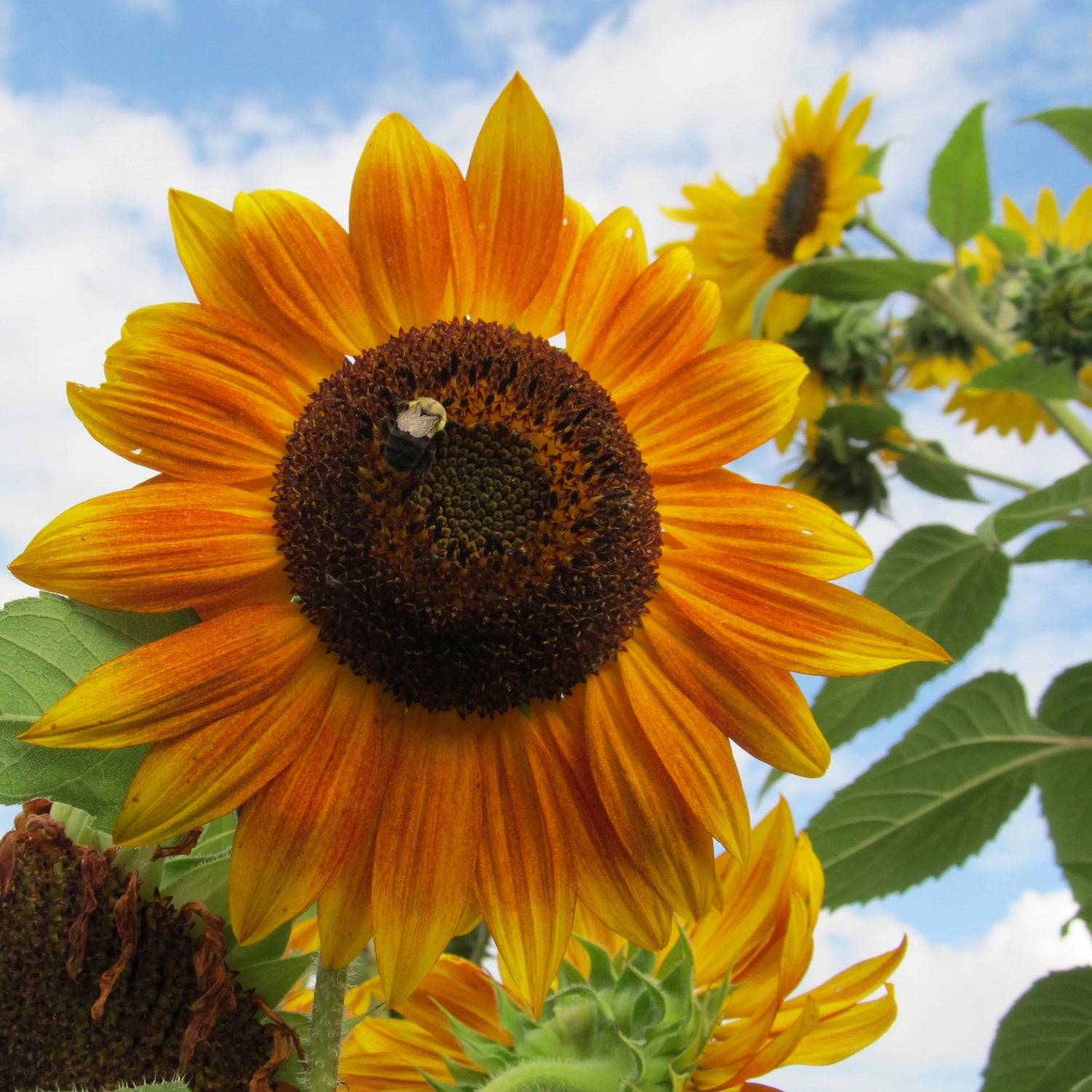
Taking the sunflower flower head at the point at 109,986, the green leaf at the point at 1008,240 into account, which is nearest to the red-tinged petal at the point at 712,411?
the sunflower flower head at the point at 109,986

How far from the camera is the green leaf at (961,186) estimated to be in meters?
2.68

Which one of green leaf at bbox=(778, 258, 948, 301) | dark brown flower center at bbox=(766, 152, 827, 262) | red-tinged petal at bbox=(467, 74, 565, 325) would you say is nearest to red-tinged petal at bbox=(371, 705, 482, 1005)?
red-tinged petal at bbox=(467, 74, 565, 325)

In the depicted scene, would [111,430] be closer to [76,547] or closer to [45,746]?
[76,547]

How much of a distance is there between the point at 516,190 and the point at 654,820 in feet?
2.00

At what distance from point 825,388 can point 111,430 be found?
2.41 metres

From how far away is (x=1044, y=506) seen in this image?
221cm

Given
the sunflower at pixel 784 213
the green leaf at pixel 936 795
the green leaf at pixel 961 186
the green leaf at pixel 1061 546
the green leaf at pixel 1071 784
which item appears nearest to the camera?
the green leaf at pixel 1071 784

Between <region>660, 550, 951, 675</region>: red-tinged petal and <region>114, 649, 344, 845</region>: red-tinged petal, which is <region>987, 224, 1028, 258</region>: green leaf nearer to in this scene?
<region>660, 550, 951, 675</region>: red-tinged petal

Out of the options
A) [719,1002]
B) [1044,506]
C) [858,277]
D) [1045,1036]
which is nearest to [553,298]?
[719,1002]

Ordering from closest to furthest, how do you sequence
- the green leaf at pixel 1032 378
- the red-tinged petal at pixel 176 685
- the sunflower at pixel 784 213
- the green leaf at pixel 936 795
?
the red-tinged petal at pixel 176 685, the green leaf at pixel 936 795, the green leaf at pixel 1032 378, the sunflower at pixel 784 213

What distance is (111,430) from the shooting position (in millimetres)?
1076

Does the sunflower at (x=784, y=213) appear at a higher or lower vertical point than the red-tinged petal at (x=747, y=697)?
higher

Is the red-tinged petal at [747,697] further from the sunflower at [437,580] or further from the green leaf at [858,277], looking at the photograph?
the green leaf at [858,277]

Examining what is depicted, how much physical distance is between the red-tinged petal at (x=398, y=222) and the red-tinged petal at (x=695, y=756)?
0.43 m
